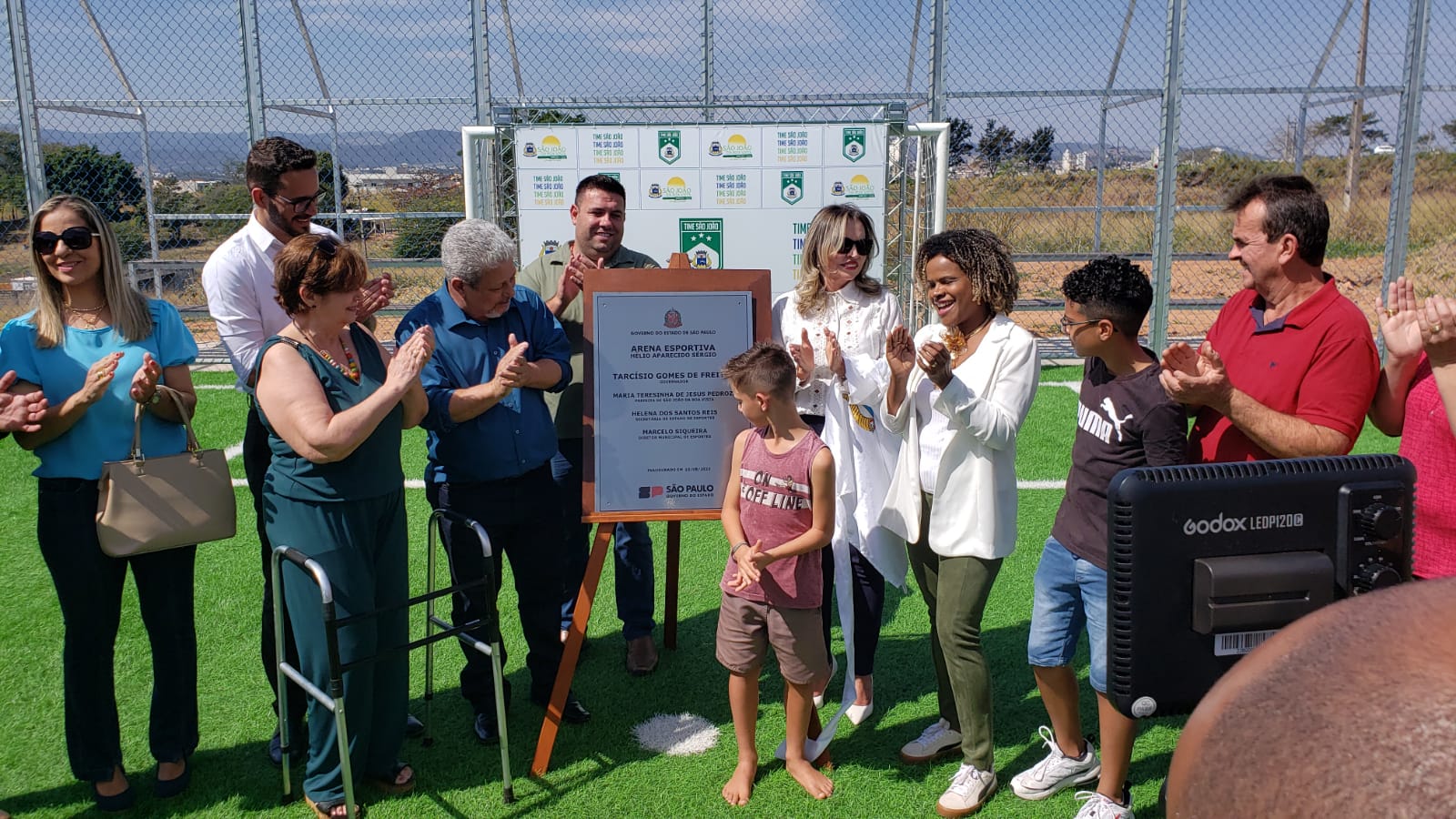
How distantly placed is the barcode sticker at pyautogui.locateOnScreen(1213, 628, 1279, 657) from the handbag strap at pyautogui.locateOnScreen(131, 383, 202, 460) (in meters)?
2.95

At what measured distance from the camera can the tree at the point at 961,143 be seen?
9.99 m

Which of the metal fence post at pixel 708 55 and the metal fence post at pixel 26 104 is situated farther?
the metal fence post at pixel 26 104

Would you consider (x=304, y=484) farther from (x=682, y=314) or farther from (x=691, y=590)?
(x=691, y=590)

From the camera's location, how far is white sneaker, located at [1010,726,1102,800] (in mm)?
3410

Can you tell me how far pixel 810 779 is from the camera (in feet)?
11.5

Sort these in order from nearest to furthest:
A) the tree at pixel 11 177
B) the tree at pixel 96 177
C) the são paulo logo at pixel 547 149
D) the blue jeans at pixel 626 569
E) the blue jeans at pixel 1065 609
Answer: the blue jeans at pixel 1065 609 < the blue jeans at pixel 626 569 < the são paulo logo at pixel 547 149 < the tree at pixel 11 177 < the tree at pixel 96 177

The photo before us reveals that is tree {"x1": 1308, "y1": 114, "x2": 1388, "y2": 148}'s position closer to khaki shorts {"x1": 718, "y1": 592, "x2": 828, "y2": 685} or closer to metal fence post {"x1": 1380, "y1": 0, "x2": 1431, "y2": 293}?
metal fence post {"x1": 1380, "y1": 0, "x2": 1431, "y2": 293}

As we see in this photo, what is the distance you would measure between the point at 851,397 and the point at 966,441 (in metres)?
0.65

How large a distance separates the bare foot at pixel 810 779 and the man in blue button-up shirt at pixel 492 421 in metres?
1.06

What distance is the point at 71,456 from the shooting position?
10.5 ft

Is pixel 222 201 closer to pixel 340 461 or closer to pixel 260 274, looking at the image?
pixel 260 274

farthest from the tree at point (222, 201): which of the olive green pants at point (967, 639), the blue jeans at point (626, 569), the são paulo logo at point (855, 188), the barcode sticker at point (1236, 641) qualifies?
the barcode sticker at point (1236, 641)

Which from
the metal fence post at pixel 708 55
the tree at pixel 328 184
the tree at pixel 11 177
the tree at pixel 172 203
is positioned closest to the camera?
the metal fence post at pixel 708 55

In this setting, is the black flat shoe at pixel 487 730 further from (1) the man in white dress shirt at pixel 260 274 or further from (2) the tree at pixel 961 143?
(2) the tree at pixel 961 143
